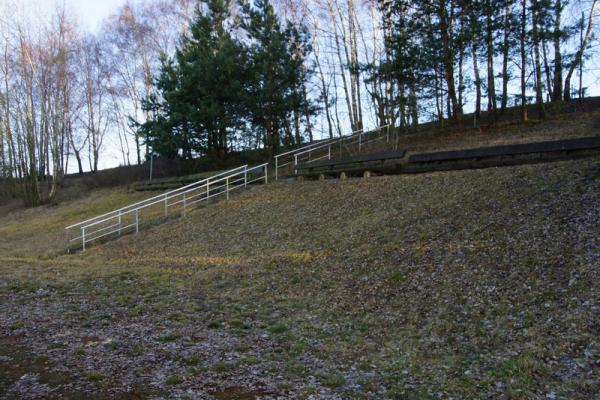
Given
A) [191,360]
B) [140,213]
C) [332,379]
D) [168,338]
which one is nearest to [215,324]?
[168,338]

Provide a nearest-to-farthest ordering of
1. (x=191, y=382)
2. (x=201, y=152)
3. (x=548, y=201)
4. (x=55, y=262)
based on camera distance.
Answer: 1. (x=191, y=382)
2. (x=548, y=201)
3. (x=55, y=262)
4. (x=201, y=152)

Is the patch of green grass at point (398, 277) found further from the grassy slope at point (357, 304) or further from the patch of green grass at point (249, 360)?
the patch of green grass at point (249, 360)

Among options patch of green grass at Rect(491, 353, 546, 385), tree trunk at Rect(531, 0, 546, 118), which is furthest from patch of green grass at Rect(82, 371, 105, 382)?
tree trunk at Rect(531, 0, 546, 118)

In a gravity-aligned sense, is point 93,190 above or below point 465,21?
below

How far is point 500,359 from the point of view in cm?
522

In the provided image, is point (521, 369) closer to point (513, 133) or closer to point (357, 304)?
point (357, 304)

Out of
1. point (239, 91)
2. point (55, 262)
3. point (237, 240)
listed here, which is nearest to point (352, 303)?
point (237, 240)

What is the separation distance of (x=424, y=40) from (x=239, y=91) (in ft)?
30.6

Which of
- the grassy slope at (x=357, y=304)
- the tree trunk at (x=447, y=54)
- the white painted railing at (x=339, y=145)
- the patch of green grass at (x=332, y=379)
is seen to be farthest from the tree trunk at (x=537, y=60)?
the patch of green grass at (x=332, y=379)

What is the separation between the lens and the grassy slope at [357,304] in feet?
16.5

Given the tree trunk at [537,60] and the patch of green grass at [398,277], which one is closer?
the patch of green grass at [398,277]

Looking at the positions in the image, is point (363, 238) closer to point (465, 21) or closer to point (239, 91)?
point (465, 21)

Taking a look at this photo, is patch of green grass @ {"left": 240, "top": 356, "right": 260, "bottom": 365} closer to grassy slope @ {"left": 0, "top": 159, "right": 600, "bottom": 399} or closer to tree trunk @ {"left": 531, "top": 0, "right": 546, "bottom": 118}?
grassy slope @ {"left": 0, "top": 159, "right": 600, "bottom": 399}

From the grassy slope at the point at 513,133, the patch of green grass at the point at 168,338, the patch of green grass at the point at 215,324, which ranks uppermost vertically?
the grassy slope at the point at 513,133
